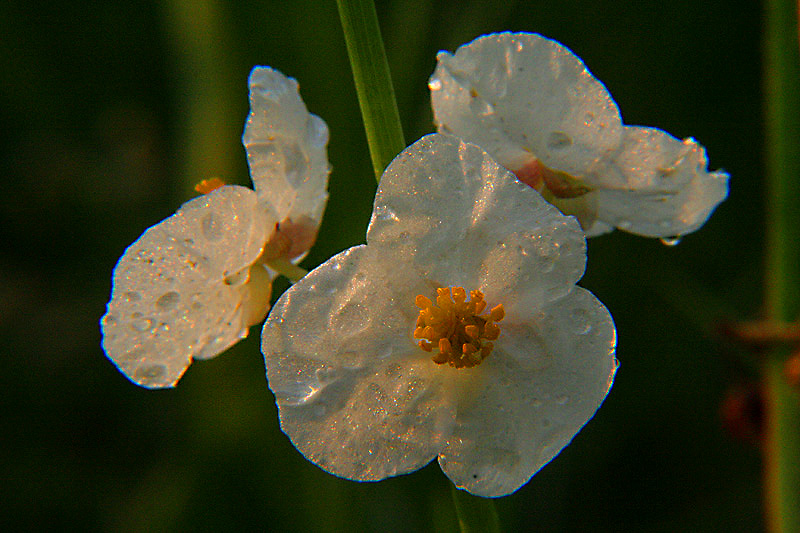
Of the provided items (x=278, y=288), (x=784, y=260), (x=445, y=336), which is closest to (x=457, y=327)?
(x=445, y=336)

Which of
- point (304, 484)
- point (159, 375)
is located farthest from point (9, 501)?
point (159, 375)

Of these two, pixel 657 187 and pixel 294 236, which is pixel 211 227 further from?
pixel 657 187

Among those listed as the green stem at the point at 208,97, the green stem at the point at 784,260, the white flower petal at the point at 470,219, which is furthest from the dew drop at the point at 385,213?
the green stem at the point at 208,97

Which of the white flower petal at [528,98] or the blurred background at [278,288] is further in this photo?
A: the blurred background at [278,288]

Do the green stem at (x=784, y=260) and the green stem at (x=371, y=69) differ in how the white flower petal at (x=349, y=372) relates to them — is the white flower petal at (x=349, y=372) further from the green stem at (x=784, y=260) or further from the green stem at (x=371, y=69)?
the green stem at (x=784, y=260)

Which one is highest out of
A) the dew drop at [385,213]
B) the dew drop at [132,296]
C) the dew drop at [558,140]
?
the dew drop at [385,213]

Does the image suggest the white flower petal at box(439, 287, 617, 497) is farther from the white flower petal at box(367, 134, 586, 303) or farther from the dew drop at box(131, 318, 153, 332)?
the dew drop at box(131, 318, 153, 332)
